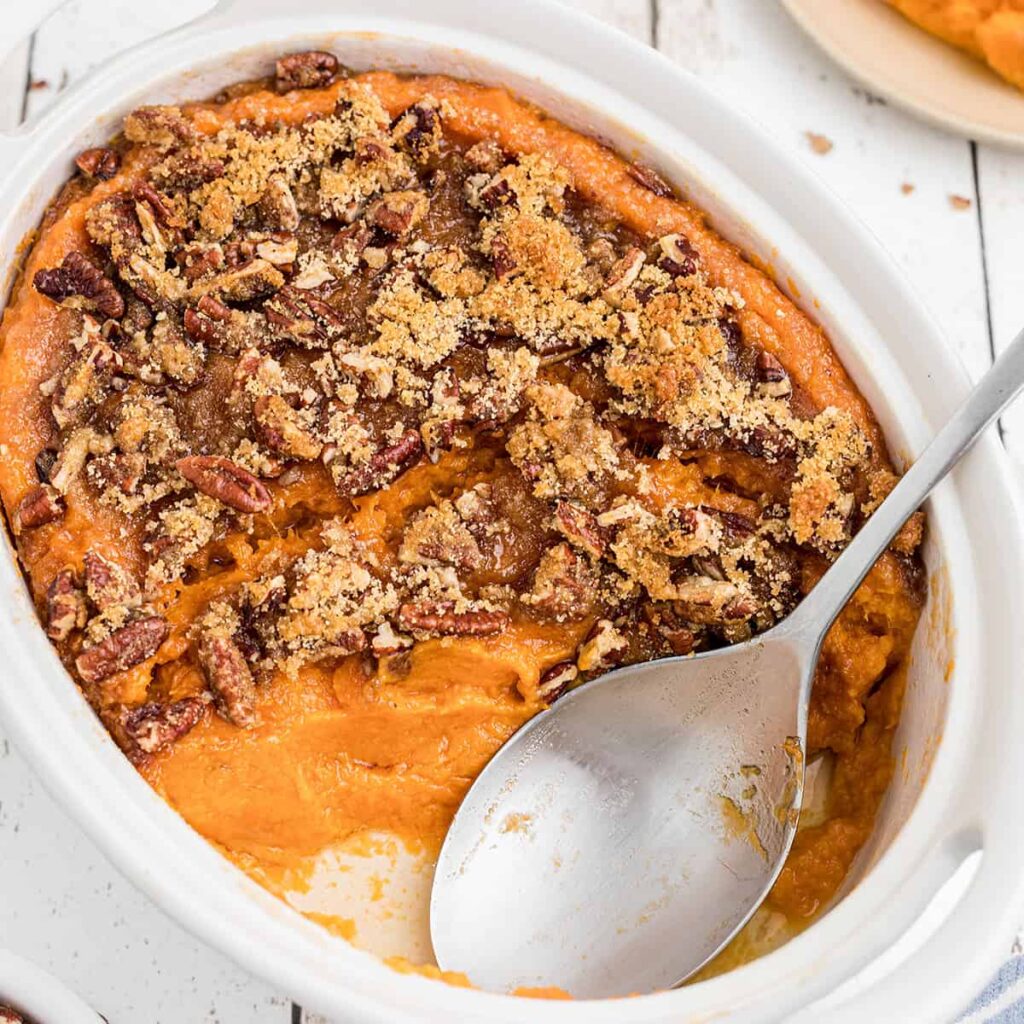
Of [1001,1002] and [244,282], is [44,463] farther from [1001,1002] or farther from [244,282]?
[1001,1002]

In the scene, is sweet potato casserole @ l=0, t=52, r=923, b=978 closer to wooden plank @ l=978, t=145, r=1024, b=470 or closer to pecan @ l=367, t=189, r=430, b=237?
pecan @ l=367, t=189, r=430, b=237

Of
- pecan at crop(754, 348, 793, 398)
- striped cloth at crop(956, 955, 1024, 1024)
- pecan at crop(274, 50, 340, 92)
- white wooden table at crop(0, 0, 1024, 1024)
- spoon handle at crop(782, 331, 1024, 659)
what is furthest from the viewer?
white wooden table at crop(0, 0, 1024, 1024)

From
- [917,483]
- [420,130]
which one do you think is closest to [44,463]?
[420,130]

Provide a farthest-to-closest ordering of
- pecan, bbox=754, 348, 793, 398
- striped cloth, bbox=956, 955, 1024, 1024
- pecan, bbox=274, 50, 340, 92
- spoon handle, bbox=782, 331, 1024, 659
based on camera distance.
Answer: striped cloth, bbox=956, 955, 1024, 1024 < pecan, bbox=274, 50, 340, 92 < pecan, bbox=754, 348, 793, 398 < spoon handle, bbox=782, 331, 1024, 659

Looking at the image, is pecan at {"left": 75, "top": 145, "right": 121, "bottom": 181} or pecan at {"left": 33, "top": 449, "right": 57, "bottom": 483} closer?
pecan at {"left": 33, "top": 449, "right": 57, "bottom": 483}

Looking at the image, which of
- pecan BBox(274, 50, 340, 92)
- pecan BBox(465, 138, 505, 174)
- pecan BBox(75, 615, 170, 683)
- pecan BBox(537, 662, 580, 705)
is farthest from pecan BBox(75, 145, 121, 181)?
pecan BBox(537, 662, 580, 705)

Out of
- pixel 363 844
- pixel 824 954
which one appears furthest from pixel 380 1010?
pixel 824 954

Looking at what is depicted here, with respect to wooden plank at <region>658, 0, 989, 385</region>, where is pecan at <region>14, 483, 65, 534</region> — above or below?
below
